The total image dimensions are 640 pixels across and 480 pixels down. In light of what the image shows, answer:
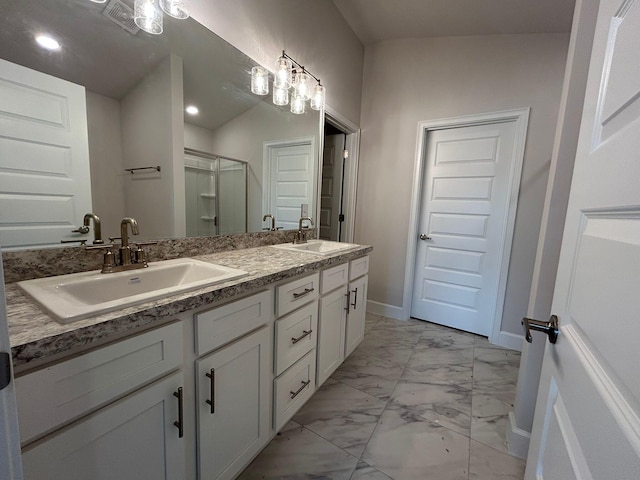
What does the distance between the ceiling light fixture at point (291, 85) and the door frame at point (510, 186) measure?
1125mm

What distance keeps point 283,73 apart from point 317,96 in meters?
0.38

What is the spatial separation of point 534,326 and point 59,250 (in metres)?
1.48

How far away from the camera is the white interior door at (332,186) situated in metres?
2.94

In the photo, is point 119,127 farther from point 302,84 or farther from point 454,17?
point 454,17

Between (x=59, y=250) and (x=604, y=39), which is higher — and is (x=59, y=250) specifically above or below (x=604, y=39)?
below

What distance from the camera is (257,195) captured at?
182 cm

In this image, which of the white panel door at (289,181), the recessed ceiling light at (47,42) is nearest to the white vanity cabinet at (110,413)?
the recessed ceiling light at (47,42)

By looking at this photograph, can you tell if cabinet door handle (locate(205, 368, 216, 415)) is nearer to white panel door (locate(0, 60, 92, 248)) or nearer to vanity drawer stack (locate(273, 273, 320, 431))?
vanity drawer stack (locate(273, 273, 320, 431))

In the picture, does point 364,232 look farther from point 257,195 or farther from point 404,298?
point 257,195

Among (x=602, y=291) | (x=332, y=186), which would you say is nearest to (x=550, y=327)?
(x=602, y=291)

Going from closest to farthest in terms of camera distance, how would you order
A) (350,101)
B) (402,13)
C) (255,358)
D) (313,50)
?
(255,358)
(313,50)
(402,13)
(350,101)

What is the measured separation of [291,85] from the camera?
1877mm

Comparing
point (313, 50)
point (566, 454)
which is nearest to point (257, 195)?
point (313, 50)

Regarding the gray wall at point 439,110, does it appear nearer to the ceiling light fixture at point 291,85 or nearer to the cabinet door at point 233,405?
the ceiling light fixture at point 291,85
